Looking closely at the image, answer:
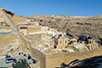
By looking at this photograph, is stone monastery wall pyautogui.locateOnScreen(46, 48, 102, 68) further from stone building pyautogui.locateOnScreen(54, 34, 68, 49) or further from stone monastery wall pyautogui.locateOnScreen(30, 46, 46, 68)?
stone building pyautogui.locateOnScreen(54, 34, 68, 49)

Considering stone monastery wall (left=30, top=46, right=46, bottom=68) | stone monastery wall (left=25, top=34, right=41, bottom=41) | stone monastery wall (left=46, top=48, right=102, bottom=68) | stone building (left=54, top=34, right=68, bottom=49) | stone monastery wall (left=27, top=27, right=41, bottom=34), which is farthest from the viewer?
stone building (left=54, top=34, right=68, bottom=49)

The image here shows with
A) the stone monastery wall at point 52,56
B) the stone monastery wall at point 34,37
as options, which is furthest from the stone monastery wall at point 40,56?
the stone monastery wall at point 34,37

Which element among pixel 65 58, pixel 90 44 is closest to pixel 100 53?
pixel 90 44

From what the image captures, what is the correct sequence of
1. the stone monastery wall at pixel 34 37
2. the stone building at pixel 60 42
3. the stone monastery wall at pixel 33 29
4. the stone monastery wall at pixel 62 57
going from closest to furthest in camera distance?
the stone monastery wall at pixel 62 57
the stone monastery wall at pixel 34 37
the stone monastery wall at pixel 33 29
the stone building at pixel 60 42

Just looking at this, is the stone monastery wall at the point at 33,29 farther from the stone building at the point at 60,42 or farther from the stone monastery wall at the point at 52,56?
the stone monastery wall at the point at 52,56

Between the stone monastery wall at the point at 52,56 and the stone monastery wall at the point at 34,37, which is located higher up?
the stone monastery wall at the point at 34,37

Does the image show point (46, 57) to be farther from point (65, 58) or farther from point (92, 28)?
point (92, 28)

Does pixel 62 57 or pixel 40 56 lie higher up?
pixel 40 56

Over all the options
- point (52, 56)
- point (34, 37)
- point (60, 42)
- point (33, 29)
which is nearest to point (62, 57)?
point (52, 56)

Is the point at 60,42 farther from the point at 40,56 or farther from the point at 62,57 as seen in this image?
the point at 40,56

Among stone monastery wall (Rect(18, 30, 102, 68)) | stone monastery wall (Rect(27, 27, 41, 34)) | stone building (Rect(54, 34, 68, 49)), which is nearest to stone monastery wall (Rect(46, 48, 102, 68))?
stone monastery wall (Rect(18, 30, 102, 68))

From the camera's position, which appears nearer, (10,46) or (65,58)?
(65,58)
